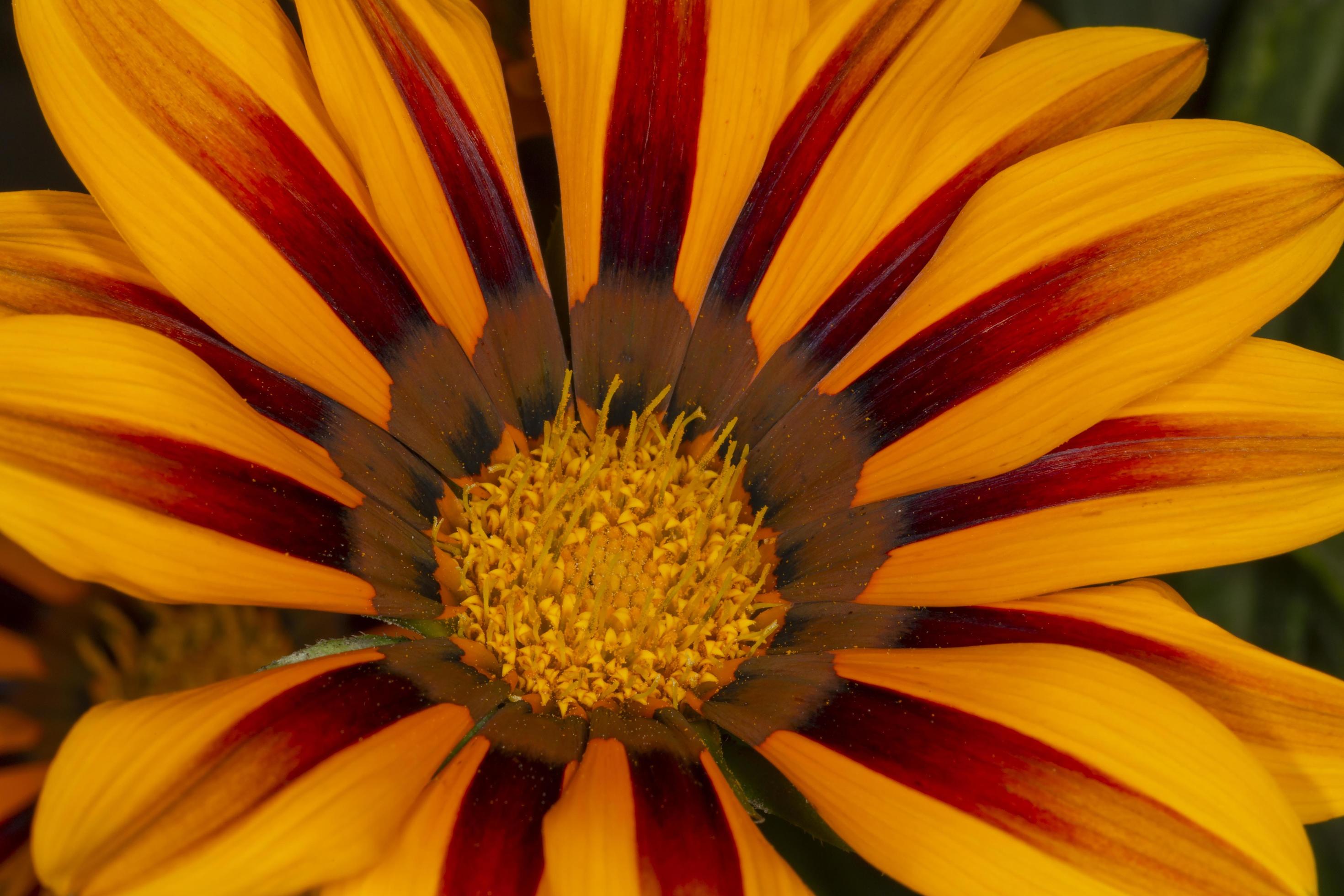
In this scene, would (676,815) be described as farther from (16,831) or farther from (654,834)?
(16,831)

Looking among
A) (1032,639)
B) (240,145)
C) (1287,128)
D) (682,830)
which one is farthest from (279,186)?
(1287,128)

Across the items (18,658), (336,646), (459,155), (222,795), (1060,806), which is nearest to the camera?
(222,795)

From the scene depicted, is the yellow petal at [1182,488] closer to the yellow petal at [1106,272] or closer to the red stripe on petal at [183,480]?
the yellow petal at [1106,272]

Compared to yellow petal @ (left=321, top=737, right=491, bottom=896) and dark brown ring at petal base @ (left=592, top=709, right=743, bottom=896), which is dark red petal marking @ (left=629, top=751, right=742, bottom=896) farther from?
yellow petal @ (left=321, top=737, right=491, bottom=896)

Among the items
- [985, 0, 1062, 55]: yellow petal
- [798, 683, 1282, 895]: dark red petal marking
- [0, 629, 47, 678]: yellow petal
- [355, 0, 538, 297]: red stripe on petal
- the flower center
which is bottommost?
[0, 629, 47, 678]: yellow petal

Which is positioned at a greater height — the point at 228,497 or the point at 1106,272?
the point at 1106,272

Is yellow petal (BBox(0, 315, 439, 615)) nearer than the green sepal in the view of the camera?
Yes

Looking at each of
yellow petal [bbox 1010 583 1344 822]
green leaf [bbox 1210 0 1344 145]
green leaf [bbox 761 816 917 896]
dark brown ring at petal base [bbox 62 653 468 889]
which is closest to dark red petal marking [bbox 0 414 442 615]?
dark brown ring at petal base [bbox 62 653 468 889]
